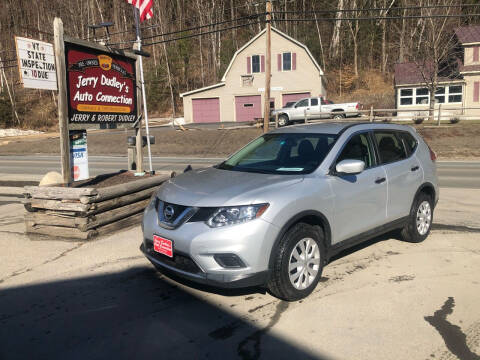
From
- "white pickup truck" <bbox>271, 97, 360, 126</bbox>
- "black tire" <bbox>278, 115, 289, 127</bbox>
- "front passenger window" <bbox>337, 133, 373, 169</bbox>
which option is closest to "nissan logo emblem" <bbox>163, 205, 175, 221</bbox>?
"front passenger window" <bbox>337, 133, 373, 169</bbox>

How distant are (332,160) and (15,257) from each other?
166 inches

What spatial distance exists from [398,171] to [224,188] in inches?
97.6

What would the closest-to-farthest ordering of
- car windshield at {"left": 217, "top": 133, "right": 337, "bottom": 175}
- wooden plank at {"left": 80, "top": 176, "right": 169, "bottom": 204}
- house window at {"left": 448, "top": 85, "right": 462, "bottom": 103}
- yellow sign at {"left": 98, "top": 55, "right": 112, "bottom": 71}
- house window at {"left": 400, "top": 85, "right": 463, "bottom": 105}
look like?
car windshield at {"left": 217, "top": 133, "right": 337, "bottom": 175}, wooden plank at {"left": 80, "top": 176, "right": 169, "bottom": 204}, yellow sign at {"left": 98, "top": 55, "right": 112, "bottom": 71}, house window at {"left": 448, "top": 85, "right": 462, "bottom": 103}, house window at {"left": 400, "top": 85, "right": 463, "bottom": 105}

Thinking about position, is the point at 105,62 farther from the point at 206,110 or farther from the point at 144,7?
the point at 206,110

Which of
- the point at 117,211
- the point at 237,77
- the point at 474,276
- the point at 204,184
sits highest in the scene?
the point at 237,77

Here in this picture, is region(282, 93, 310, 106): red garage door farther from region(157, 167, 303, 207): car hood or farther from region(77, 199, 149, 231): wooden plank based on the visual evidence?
region(157, 167, 303, 207): car hood

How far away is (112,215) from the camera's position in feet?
21.0

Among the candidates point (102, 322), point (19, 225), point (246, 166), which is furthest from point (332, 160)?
point (19, 225)

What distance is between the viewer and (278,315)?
12.6 feet

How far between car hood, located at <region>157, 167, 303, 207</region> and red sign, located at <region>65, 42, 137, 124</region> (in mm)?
3237

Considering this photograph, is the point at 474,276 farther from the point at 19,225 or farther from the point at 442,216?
the point at 19,225

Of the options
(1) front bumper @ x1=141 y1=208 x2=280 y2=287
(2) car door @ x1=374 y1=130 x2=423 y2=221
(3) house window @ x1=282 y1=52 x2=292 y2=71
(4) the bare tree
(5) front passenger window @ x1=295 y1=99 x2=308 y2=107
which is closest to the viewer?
(1) front bumper @ x1=141 y1=208 x2=280 y2=287

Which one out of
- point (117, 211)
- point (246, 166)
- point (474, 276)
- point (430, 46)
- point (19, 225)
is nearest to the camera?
point (474, 276)

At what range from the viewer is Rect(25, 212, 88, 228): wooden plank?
6012 mm
